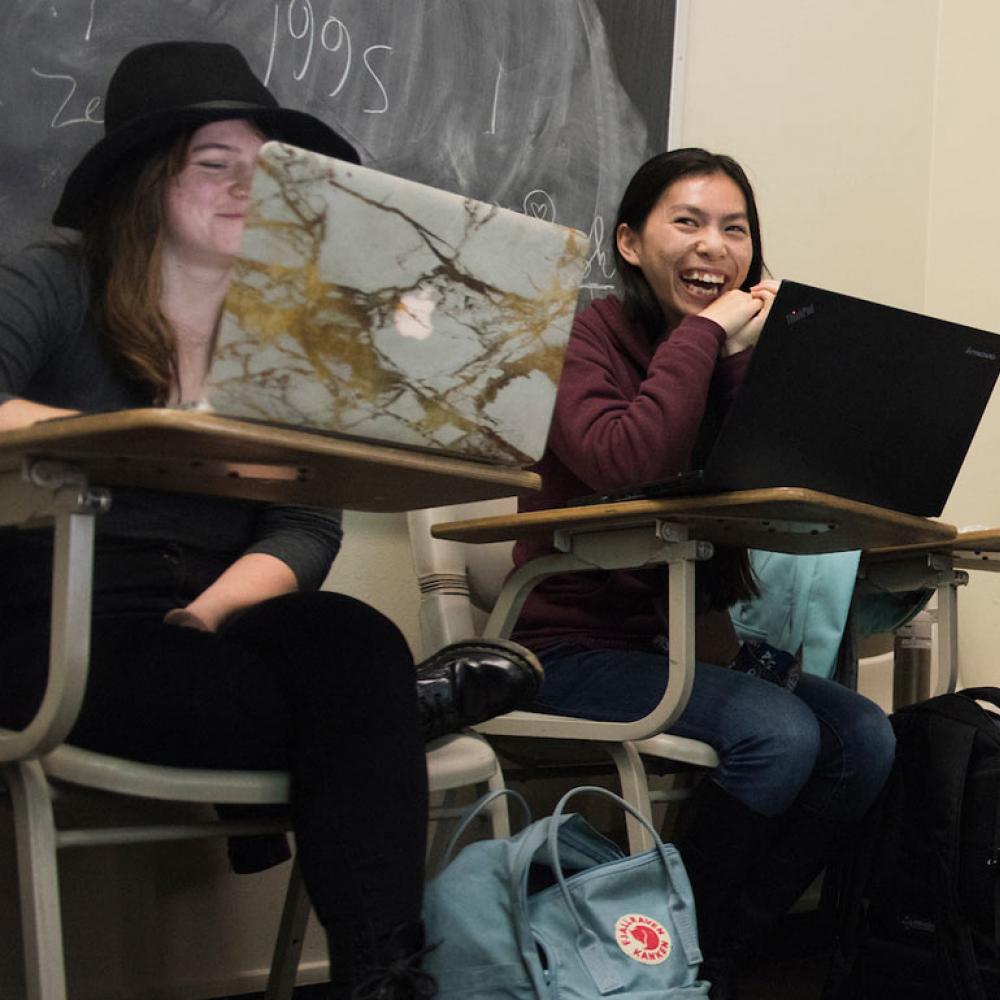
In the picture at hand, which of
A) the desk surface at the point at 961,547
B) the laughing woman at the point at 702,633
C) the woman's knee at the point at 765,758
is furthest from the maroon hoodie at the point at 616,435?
the desk surface at the point at 961,547

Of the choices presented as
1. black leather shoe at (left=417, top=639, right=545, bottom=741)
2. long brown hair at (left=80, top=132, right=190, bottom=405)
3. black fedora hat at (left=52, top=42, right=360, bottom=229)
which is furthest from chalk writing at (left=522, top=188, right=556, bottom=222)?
black leather shoe at (left=417, top=639, right=545, bottom=741)

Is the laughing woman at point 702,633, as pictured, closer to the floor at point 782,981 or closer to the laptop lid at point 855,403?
the laptop lid at point 855,403

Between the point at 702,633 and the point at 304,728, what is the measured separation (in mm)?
718

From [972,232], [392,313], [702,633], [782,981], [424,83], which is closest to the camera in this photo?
[392,313]

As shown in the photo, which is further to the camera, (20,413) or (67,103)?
(67,103)

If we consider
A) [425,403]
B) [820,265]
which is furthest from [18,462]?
[820,265]

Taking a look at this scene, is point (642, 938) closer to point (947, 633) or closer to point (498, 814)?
point (498, 814)

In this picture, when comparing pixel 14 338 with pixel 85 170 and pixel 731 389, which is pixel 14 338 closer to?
pixel 85 170

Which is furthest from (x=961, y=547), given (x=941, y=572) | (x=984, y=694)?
(x=984, y=694)

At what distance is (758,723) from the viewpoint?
1456mm

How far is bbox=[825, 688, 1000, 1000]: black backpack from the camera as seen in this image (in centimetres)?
158

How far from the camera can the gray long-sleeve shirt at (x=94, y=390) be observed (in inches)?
48.8

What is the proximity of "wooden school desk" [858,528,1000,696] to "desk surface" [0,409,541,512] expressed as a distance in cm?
88

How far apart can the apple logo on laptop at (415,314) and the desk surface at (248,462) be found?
89 mm
